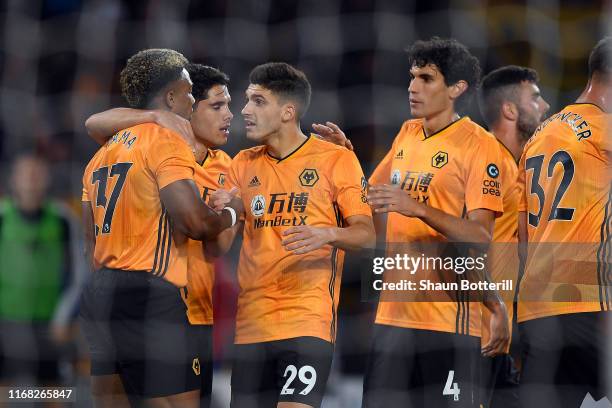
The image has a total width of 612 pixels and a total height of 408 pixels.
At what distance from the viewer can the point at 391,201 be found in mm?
3924

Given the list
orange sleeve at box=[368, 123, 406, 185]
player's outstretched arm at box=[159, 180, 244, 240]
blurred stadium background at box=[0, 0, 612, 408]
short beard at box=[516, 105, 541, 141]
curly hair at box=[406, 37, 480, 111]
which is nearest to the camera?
player's outstretched arm at box=[159, 180, 244, 240]

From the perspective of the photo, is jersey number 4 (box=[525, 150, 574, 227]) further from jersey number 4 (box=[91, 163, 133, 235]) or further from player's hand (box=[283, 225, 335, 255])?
jersey number 4 (box=[91, 163, 133, 235])

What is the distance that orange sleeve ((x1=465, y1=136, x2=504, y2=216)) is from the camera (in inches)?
165

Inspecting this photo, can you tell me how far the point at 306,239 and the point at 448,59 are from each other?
1.14 m

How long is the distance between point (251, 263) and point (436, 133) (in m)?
1.00

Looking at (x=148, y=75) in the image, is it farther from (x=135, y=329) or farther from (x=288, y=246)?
(x=135, y=329)

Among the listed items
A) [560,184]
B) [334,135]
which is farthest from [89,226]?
[560,184]

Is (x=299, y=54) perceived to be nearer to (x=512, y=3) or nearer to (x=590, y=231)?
(x=512, y=3)

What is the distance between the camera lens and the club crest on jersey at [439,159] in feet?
14.2

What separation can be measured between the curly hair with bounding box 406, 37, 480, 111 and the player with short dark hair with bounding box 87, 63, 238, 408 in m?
0.91

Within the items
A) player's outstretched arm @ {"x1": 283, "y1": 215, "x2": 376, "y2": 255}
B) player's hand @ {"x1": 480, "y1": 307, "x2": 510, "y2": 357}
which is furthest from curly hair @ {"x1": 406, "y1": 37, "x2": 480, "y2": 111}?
player's hand @ {"x1": 480, "y1": 307, "x2": 510, "y2": 357}

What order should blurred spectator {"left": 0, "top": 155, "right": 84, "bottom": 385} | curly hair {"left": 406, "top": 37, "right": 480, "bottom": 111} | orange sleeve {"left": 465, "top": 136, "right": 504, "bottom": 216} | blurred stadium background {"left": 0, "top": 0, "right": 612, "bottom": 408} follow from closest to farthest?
orange sleeve {"left": 465, "top": 136, "right": 504, "bottom": 216} < curly hair {"left": 406, "top": 37, "right": 480, "bottom": 111} < blurred spectator {"left": 0, "top": 155, "right": 84, "bottom": 385} < blurred stadium background {"left": 0, "top": 0, "right": 612, "bottom": 408}

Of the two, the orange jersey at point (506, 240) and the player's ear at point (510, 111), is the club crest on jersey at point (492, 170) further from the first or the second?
the player's ear at point (510, 111)

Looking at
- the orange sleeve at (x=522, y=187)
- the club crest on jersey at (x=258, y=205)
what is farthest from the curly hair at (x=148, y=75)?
the orange sleeve at (x=522, y=187)
